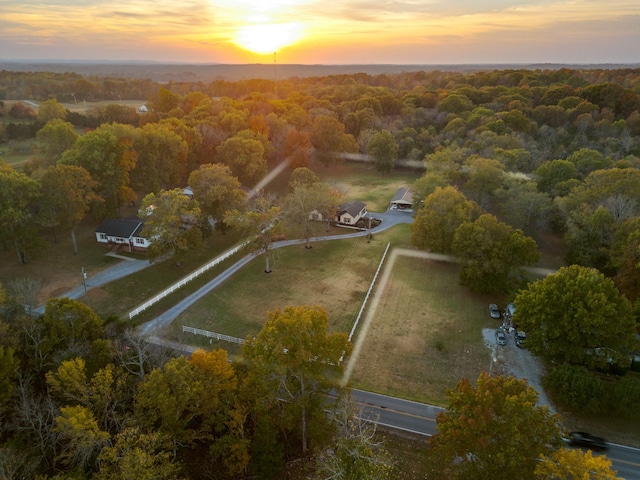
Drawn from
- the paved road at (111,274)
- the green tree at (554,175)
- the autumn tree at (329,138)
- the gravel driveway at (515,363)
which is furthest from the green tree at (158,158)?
the green tree at (554,175)

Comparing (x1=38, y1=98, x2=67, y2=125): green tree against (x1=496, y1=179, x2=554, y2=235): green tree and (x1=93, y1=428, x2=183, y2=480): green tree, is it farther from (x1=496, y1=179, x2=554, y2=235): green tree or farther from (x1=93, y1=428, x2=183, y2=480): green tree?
(x1=496, y1=179, x2=554, y2=235): green tree

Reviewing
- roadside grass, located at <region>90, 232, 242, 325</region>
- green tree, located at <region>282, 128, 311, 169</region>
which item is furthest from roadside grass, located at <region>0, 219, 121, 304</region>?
green tree, located at <region>282, 128, 311, 169</region>

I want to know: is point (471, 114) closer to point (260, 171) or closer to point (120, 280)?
point (260, 171)

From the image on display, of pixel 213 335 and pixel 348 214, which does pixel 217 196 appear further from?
pixel 213 335

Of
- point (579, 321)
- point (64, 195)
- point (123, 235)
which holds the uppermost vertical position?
point (64, 195)

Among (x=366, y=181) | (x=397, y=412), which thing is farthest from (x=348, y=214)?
(x=397, y=412)

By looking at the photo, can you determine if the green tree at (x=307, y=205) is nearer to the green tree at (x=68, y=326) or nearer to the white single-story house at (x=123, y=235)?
the white single-story house at (x=123, y=235)
